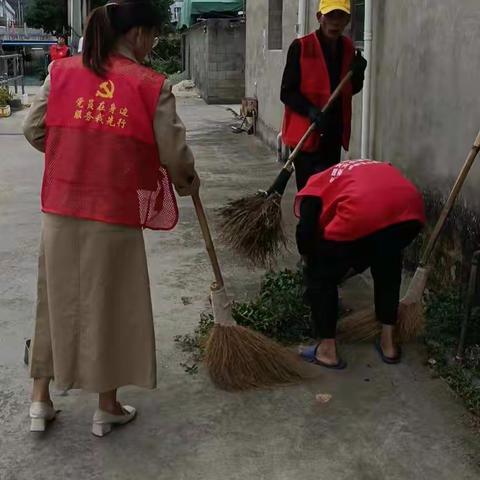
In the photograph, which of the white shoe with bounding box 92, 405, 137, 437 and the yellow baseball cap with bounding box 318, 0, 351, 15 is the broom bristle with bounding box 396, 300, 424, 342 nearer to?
the white shoe with bounding box 92, 405, 137, 437

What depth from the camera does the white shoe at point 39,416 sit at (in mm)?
2820

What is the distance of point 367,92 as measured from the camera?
5.26 meters

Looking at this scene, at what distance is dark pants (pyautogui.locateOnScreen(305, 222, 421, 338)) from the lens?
318 centimetres

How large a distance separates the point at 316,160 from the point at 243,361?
1459 mm

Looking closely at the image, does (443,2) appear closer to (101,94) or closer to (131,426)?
(101,94)

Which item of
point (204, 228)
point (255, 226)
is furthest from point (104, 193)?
point (255, 226)

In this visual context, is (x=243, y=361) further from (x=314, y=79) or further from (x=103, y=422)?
(x=314, y=79)

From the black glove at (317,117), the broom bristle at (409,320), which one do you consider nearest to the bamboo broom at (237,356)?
the broom bristle at (409,320)

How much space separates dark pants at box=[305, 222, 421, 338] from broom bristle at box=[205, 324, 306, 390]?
11.2 inches

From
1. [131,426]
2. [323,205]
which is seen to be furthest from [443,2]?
[131,426]

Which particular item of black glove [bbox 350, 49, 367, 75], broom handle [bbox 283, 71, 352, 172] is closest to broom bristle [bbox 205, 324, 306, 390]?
broom handle [bbox 283, 71, 352, 172]

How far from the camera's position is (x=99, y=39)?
8.07 ft

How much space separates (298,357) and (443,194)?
1.41 m

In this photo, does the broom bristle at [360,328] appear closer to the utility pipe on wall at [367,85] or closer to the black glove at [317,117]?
the black glove at [317,117]
